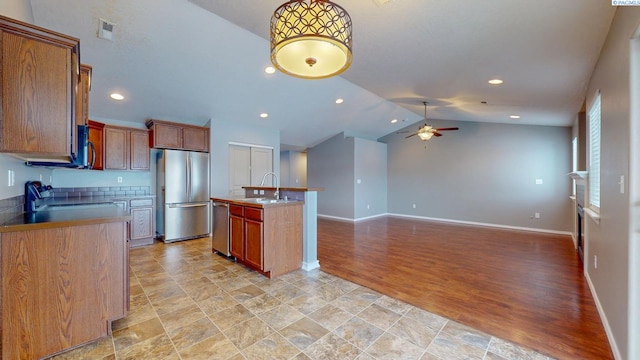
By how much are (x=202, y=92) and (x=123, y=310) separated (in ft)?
11.3

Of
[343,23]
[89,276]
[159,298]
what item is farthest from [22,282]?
[343,23]

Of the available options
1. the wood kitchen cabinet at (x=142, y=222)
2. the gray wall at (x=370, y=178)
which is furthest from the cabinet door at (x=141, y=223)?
the gray wall at (x=370, y=178)

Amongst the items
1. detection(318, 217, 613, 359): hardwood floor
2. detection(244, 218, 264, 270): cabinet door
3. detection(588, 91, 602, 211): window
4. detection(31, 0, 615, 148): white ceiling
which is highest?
detection(31, 0, 615, 148): white ceiling

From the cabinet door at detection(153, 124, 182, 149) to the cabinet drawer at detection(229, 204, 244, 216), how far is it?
2.22 metres

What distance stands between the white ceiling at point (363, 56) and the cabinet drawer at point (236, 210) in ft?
6.69

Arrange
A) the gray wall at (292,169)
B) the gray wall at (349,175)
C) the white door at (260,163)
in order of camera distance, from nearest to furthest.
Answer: the white door at (260,163) → the gray wall at (349,175) → the gray wall at (292,169)

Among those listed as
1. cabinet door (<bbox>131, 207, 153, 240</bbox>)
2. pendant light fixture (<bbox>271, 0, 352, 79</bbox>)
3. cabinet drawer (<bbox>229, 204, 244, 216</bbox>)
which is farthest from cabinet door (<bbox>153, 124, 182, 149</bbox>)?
pendant light fixture (<bbox>271, 0, 352, 79</bbox>)

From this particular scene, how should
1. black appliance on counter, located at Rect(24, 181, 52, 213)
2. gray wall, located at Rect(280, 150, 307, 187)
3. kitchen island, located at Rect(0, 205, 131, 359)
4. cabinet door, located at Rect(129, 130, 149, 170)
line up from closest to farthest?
kitchen island, located at Rect(0, 205, 131, 359)
black appliance on counter, located at Rect(24, 181, 52, 213)
cabinet door, located at Rect(129, 130, 149, 170)
gray wall, located at Rect(280, 150, 307, 187)

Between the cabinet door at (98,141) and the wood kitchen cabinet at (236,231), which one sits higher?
the cabinet door at (98,141)

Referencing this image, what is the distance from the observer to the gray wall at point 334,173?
7434 millimetres

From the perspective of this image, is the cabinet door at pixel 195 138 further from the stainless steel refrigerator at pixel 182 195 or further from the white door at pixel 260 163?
the white door at pixel 260 163

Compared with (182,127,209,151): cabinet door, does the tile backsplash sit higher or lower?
lower

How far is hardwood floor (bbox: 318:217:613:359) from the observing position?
2.07 m

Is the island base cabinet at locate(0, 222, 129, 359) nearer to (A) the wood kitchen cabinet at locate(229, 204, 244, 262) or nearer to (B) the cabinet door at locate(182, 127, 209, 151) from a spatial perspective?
(A) the wood kitchen cabinet at locate(229, 204, 244, 262)
